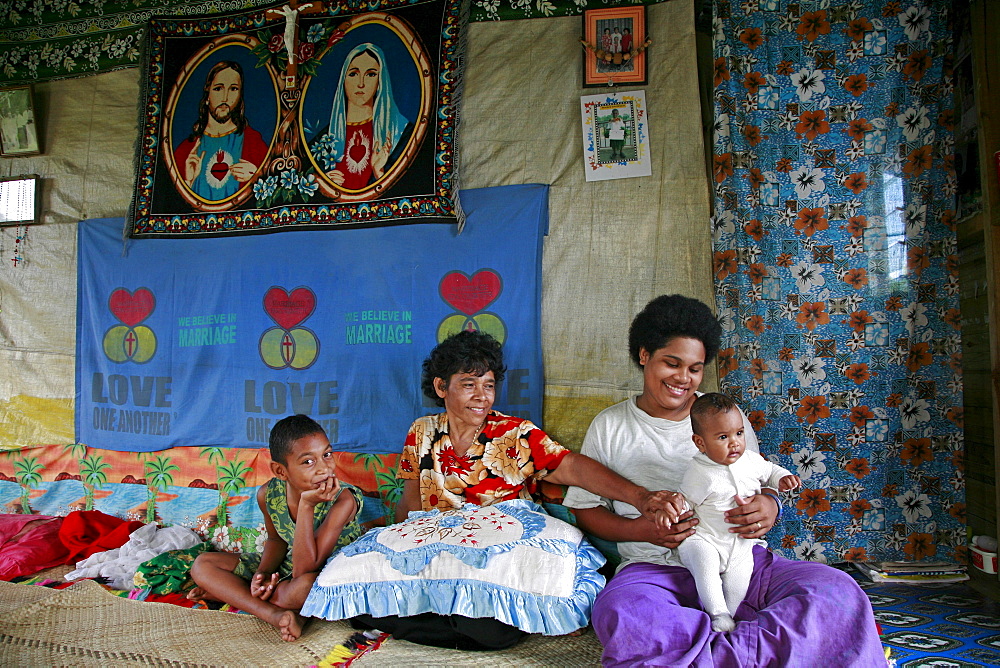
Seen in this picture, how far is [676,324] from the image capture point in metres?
2.23

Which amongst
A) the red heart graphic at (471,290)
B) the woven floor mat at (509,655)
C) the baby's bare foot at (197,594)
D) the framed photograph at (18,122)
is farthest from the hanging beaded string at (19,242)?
the woven floor mat at (509,655)

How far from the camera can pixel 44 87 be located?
3.77 m

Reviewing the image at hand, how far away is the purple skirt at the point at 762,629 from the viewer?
166 cm

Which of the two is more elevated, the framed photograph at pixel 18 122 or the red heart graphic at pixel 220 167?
the framed photograph at pixel 18 122

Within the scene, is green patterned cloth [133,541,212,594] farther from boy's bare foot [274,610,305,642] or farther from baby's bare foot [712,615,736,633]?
baby's bare foot [712,615,736,633]

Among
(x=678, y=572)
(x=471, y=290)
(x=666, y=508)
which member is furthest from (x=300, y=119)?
(x=678, y=572)

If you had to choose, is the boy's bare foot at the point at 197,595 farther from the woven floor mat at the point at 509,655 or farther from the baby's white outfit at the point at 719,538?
the baby's white outfit at the point at 719,538

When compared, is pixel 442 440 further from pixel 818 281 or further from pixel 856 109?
pixel 856 109

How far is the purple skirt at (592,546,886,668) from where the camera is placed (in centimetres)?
166

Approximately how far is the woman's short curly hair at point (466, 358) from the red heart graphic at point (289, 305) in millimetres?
864

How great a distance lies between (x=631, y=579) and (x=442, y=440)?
89cm

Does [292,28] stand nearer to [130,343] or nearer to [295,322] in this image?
[295,322]

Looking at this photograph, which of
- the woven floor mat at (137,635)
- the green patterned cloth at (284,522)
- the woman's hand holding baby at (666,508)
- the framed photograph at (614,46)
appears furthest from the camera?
the framed photograph at (614,46)

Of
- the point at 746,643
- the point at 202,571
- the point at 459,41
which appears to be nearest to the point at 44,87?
the point at 459,41
